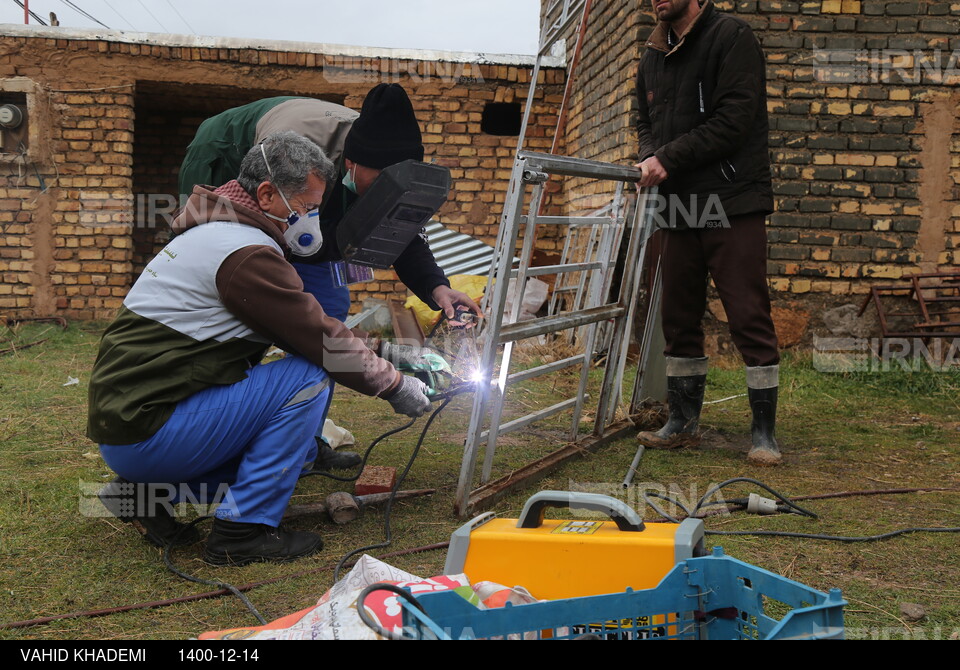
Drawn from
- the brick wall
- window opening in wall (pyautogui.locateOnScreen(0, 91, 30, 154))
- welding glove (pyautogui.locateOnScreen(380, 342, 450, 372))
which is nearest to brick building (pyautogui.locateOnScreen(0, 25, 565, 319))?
window opening in wall (pyautogui.locateOnScreen(0, 91, 30, 154))

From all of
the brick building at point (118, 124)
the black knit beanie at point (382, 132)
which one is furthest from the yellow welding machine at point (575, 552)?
the brick building at point (118, 124)

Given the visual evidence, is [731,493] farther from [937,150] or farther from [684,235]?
[937,150]

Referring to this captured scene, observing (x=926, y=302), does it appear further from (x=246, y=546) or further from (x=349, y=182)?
(x=246, y=546)

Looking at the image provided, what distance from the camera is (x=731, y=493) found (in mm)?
3156

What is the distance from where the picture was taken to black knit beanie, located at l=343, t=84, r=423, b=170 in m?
2.85

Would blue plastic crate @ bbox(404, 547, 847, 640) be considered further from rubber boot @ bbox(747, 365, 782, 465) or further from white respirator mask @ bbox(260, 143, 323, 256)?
rubber boot @ bbox(747, 365, 782, 465)

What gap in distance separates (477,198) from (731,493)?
5.43 meters

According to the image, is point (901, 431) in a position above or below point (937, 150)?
below

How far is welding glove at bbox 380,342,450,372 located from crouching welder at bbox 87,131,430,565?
0.76 feet

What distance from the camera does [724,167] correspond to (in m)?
3.52

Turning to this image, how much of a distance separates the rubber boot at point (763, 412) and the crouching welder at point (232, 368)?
172 centimetres

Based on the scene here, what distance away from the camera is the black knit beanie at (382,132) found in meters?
2.85

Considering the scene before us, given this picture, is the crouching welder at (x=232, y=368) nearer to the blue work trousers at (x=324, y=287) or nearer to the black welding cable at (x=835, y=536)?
the blue work trousers at (x=324, y=287)
